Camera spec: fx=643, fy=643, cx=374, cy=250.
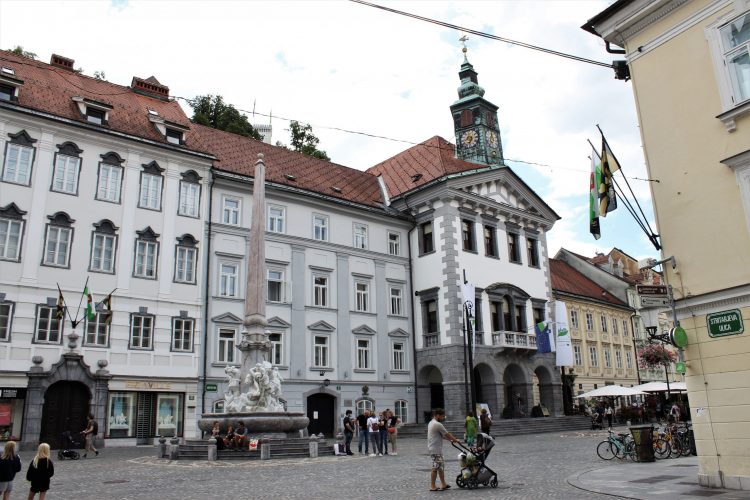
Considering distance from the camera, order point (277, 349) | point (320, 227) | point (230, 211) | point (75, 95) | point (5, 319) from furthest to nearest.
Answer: point (320, 227) < point (230, 211) < point (277, 349) < point (75, 95) < point (5, 319)

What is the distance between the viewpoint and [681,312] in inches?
489

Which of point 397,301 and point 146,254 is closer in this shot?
point 146,254

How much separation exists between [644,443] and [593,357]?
36420 mm

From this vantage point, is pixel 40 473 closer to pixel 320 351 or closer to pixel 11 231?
pixel 11 231

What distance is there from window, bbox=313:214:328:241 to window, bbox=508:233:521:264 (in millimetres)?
12356

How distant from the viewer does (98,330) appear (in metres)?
26.1

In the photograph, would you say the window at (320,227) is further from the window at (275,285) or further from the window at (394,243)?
→ the window at (394,243)

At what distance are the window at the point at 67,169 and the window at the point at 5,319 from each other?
5.13m

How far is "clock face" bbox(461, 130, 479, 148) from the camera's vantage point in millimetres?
43709

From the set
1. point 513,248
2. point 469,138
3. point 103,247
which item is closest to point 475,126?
point 469,138

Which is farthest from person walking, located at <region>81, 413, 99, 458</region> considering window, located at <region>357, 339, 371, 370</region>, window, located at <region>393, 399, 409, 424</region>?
window, located at <region>393, 399, 409, 424</region>

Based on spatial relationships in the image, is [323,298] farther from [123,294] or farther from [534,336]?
[534,336]

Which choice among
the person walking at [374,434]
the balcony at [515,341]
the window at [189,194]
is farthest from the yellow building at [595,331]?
the person walking at [374,434]

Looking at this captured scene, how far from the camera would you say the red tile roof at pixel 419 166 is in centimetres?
3972
